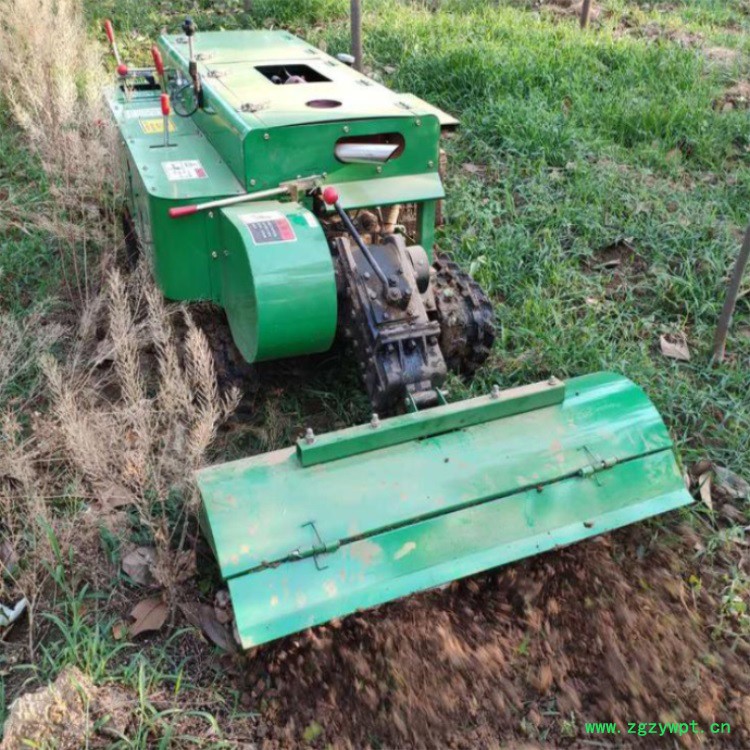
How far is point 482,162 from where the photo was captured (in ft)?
17.3

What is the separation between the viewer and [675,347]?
3734 millimetres

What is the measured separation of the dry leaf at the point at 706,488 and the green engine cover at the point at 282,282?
4.84ft

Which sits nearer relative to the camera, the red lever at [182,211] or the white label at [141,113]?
the red lever at [182,211]

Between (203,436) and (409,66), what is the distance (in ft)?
14.9

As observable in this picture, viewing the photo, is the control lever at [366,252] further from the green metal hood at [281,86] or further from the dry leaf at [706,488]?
the dry leaf at [706,488]

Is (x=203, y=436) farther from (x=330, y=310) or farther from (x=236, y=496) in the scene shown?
(x=330, y=310)

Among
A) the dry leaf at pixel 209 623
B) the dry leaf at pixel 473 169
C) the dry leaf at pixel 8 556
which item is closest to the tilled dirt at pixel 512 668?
the dry leaf at pixel 209 623

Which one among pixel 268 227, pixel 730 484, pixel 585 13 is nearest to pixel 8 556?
pixel 268 227

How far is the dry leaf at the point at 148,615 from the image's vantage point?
8.07 ft

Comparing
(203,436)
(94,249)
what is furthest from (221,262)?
(94,249)

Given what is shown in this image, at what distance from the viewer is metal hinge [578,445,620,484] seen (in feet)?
8.29

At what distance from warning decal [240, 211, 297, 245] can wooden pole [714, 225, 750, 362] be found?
1.86 m

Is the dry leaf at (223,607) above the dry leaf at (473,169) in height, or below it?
above

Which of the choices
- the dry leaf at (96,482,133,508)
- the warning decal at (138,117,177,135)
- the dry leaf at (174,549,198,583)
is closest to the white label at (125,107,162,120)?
the warning decal at (138,117,177,135)
